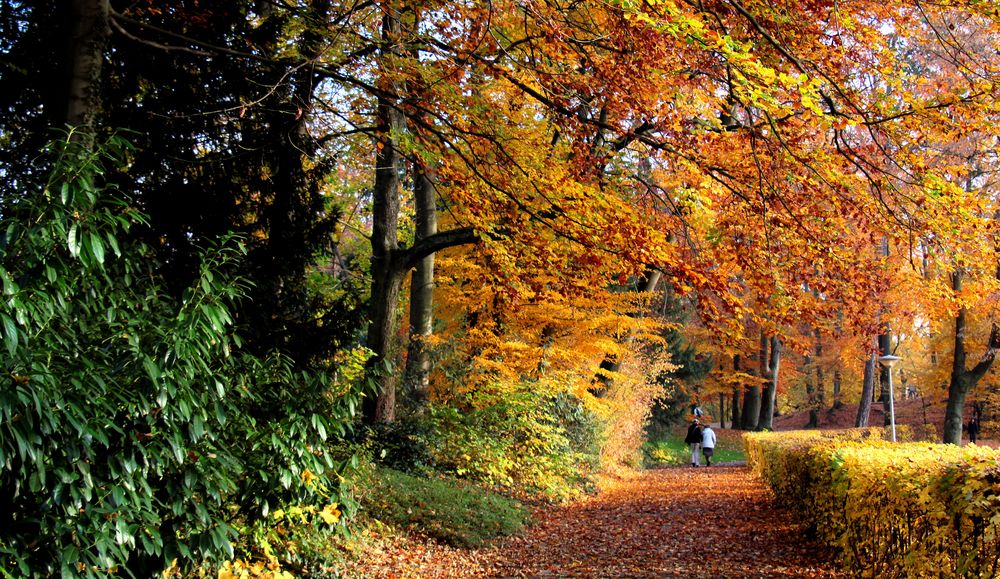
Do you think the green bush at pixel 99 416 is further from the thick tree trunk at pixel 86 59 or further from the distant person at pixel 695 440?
the distant person at pixel 695 440

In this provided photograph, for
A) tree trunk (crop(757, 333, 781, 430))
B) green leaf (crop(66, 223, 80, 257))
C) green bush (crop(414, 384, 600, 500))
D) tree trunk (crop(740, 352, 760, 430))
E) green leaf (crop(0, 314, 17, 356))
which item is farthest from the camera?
tree trunk (crop(740, 352, 760, 430))

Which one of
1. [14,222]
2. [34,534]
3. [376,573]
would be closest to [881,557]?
[376,573]

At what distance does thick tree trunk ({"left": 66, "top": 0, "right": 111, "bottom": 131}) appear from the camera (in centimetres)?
598

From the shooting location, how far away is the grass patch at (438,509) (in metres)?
8.16

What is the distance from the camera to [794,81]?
17.2 feet

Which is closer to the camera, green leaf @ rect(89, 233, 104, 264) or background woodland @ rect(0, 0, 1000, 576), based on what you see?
green leaf @ rect(89, 233, 104, 264)

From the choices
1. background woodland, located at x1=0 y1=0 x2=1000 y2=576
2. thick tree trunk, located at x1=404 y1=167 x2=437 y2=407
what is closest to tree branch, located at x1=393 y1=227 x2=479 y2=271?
background woodland, located at x1=0 y1=0 x2=1000 y2=576

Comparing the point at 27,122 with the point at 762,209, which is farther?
the point at 762,209

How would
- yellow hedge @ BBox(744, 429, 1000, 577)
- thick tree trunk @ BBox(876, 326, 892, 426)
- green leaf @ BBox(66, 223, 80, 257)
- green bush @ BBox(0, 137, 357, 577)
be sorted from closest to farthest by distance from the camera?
green bush @ BBox(0, 137, 357, 577), green leaf @ BBox(66, 223, 80, 257), yellow hedge @ BBox(744, 429, 1000, 577), thick tree trunk @ BBox(876, 326, 892, 426)

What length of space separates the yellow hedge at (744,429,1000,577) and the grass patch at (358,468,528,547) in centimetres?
362

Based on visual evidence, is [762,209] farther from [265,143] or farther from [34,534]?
[34,534]

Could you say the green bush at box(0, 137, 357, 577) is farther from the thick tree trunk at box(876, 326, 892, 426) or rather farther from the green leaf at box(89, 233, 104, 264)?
the thick tree trunk at box(876, 326, 892, 426)

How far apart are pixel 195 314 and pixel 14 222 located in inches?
34.0

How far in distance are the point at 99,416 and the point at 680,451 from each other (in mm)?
30775
